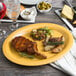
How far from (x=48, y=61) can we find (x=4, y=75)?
7.9 inches

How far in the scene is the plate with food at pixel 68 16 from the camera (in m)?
1.13

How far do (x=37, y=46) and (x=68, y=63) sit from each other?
0.18 meters

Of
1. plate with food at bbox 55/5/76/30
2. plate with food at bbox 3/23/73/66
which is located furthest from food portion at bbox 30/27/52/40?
plate with food at bbox 55/5/76/30

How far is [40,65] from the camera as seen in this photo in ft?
2.84

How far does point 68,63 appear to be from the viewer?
0.87 m

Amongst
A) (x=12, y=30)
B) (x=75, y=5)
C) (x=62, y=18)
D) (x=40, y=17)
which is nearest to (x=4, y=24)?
(x=12, y=30)

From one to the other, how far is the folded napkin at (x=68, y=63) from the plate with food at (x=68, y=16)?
231 millimetres

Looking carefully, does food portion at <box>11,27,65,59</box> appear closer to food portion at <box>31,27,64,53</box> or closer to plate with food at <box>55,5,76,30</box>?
food portion at <box>31,27,64,53</box>

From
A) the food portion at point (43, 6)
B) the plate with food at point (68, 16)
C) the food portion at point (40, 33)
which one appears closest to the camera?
the food portion at point (40, 33)

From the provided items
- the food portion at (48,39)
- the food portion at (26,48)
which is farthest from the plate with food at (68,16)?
the food portion at (26,48)

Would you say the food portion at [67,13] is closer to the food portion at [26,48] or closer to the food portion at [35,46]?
the food portion at [35,46]

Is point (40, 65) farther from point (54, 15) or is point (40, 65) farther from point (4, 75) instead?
point (54, 15)

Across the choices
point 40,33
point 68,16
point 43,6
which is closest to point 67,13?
point 68,16

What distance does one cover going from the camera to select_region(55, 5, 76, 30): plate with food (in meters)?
1.13
